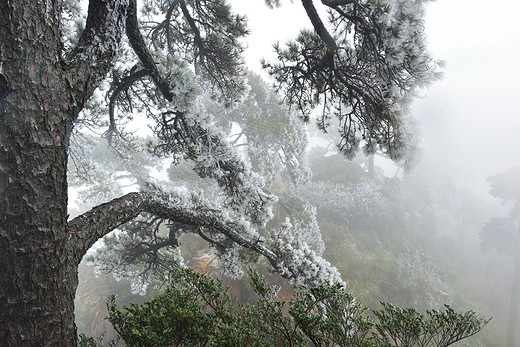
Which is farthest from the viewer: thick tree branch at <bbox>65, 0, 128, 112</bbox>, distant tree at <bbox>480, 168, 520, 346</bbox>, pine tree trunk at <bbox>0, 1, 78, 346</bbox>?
distant tree at <bbox>480, 168, 520, 346</bbox>

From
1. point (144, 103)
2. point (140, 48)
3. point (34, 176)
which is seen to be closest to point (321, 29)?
point (140, 48)

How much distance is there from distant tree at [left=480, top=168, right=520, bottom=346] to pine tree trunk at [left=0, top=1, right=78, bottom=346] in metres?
21.0

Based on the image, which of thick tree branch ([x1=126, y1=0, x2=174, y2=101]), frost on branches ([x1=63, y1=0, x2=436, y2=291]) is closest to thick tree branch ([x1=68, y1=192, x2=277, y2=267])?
frost on branches ([x1=63, y1=0, x2=436, y2=291])

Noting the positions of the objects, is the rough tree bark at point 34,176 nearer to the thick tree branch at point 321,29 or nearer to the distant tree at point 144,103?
the distant tree at point 144,103

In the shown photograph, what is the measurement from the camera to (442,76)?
2.72 metres

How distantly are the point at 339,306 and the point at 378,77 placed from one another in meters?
2.71

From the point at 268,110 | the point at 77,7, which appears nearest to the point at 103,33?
the point at 77,7

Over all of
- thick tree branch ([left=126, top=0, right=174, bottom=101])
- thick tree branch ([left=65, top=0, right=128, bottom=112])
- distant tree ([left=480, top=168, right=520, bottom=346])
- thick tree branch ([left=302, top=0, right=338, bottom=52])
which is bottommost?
thick tree branch ([left=65, top=0, right=128, bottom=112])

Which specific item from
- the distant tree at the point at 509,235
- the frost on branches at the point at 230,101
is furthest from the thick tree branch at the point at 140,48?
the distant tree at the point at 509,235

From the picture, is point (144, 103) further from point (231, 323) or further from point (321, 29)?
point (231, 323)

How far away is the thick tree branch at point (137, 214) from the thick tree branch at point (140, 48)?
4.38ft

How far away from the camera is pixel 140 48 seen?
2922 millimetres

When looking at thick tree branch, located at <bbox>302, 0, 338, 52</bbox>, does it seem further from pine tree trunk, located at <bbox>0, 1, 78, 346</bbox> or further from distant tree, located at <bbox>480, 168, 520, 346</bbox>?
distant tree, located at <bbox>480, 168, 520, 346</bbox>

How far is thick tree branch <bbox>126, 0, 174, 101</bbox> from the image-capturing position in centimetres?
271
